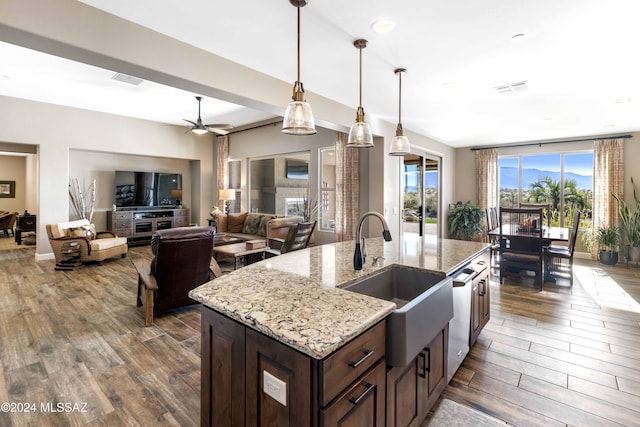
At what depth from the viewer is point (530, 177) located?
7.33 m

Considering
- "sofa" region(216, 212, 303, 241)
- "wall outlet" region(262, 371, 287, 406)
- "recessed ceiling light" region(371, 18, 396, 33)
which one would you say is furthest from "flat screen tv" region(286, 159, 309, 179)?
"wall outlet" region(262, 371, 287, 406)

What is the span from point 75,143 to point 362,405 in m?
7.78

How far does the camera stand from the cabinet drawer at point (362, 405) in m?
1.02

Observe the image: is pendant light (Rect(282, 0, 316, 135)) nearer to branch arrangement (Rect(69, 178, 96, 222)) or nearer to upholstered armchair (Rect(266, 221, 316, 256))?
upholstered armchair (Rect(266, 221, 316, 256))

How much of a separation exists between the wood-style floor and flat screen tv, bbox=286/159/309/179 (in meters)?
4.04

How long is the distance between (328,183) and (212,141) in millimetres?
4328

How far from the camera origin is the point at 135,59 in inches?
96.6

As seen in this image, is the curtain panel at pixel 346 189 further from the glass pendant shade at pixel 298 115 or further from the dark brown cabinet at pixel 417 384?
the dark brown cabinet at pixel 417 384

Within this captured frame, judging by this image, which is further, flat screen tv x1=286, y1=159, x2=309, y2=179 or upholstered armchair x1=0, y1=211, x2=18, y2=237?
upholstered armchair x1=0, y1=211, x2=18, y2=237

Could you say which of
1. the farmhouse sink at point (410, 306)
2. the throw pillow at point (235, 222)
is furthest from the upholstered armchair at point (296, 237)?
the throw pillow at point (235, 222)

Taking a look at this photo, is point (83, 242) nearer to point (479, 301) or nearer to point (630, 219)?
point (479, 301)

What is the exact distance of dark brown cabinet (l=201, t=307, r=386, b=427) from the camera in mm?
1000

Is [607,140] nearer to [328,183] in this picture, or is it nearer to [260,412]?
[328,183]

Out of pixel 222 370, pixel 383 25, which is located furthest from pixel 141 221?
A: pixel 222 370
